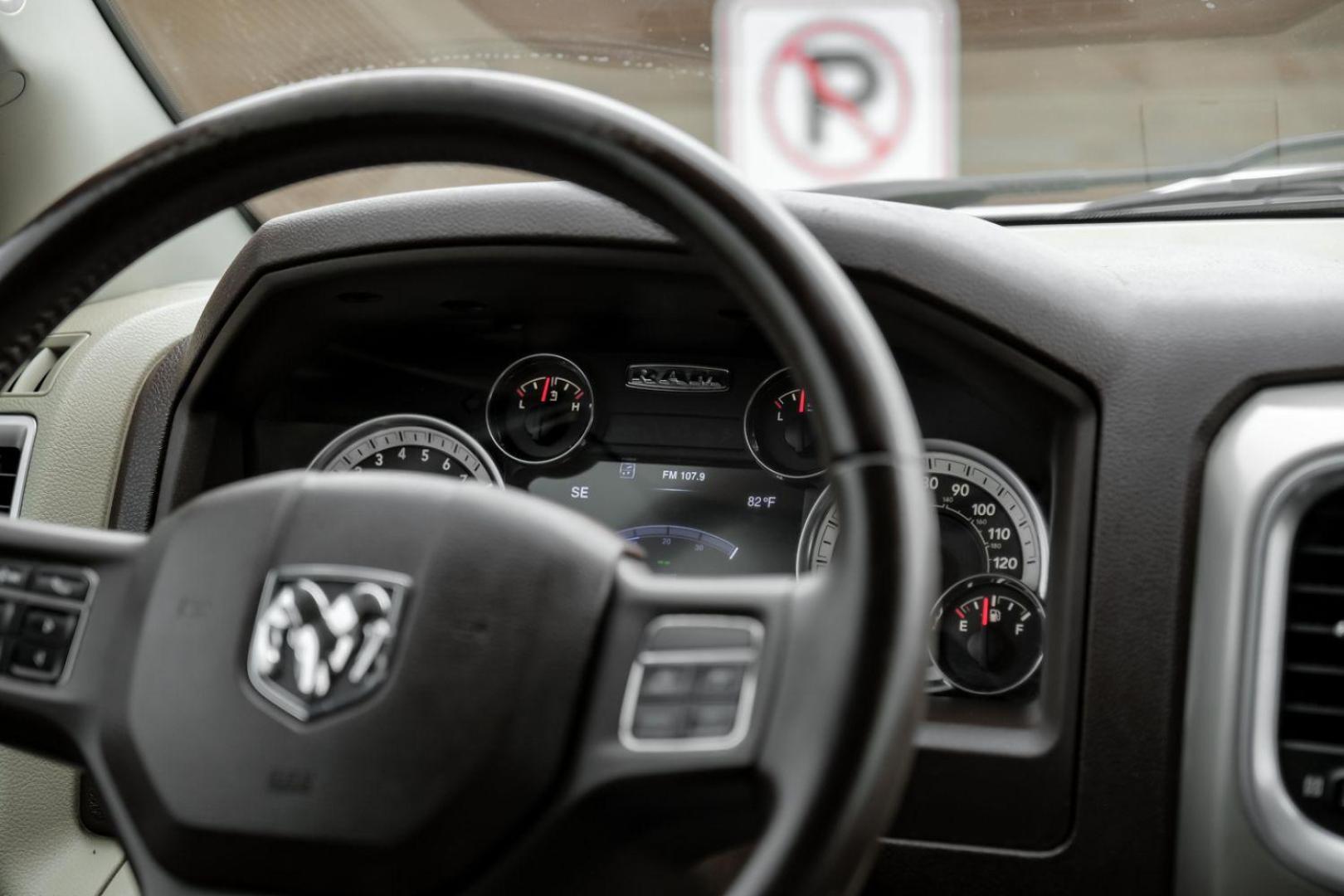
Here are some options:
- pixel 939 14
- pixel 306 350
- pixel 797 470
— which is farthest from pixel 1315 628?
pixel 306 350

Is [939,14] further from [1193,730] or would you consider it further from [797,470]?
[1193,730]

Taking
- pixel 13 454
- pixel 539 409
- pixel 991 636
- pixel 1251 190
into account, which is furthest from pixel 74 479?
pixel 1251 190

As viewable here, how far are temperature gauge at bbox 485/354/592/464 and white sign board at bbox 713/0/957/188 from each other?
1.11 feet

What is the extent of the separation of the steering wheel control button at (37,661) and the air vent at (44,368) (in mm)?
870

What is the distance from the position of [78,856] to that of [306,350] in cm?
63

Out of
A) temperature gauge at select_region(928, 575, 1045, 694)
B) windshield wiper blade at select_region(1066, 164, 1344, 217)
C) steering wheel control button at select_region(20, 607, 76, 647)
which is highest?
windshield wiper blade at select_region(1066, 164, 1344, 217)

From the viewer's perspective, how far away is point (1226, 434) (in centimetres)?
126

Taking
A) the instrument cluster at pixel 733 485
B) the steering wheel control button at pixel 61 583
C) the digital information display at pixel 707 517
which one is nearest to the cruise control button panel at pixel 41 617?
the steering wheel control button at pixel 61 583

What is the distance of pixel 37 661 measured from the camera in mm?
943

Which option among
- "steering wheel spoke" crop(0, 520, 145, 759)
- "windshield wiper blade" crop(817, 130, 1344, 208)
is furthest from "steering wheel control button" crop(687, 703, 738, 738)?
"windshield wiper blade" crop(817, 130, 1344, 208)

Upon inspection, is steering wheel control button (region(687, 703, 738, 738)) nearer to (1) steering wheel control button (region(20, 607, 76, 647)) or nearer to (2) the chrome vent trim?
(1) steering wheel control button (region(20, 607, 76, 647))

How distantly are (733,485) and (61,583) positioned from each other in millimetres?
805

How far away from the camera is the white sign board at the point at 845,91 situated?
1.70m

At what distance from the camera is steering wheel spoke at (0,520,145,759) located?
0.93m
